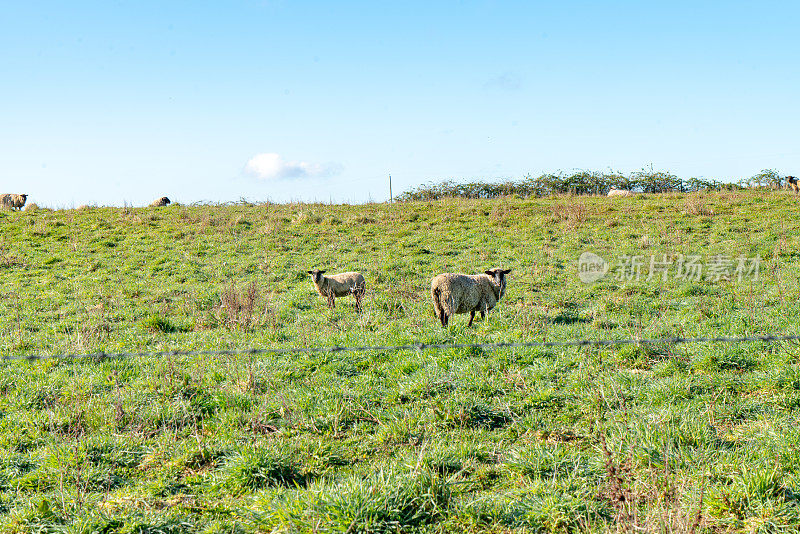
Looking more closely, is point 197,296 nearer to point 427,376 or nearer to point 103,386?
point 103,386

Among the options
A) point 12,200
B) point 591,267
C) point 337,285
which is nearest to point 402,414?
point 337,285

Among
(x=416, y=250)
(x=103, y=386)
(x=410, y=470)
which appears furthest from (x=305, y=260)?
(x=410, y=470)

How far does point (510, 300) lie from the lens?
12523mm

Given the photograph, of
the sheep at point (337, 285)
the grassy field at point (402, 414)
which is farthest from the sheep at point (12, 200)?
the sheep at point (337, 285)

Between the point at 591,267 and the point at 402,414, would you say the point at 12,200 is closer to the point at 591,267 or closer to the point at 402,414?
the point at 591,267

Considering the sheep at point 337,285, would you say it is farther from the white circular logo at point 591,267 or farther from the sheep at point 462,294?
the white circular logo at point 591,267

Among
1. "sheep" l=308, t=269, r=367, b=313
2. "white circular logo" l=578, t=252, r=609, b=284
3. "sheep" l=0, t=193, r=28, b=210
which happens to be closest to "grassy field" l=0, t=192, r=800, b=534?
"sheep" l=308, t=269, r=367, b=313

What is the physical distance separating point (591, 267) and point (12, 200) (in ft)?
106

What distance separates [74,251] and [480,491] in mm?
19001

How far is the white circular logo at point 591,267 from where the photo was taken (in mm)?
14441

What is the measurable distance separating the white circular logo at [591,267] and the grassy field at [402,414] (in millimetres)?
488

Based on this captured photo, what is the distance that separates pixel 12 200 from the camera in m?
32.0

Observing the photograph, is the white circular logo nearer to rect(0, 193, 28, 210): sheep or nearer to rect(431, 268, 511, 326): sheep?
rect(431, 268, 511, 326): sheep

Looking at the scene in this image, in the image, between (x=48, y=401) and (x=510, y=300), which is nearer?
(x=48, y=401)
